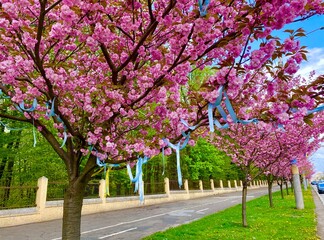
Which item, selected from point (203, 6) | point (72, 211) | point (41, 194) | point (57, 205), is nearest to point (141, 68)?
point (203, 6)

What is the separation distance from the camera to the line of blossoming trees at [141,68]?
10.7ft

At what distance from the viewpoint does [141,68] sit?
472cm

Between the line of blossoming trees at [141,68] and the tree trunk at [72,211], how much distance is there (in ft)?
0.05

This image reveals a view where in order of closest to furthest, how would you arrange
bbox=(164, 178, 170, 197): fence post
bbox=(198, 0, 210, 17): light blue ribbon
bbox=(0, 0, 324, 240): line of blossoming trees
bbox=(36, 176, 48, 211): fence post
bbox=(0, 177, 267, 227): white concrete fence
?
bbox=(198, 0, 210, 17): light blue ribbon → bbox=(0, 0, 324, 240): line of blossoming trees → bbox=(0, 177, 267, 227): white concrete fence → bbox=(36, 176, 48, 211): fence post → bbox=(164, 178, 170, 197): fence post

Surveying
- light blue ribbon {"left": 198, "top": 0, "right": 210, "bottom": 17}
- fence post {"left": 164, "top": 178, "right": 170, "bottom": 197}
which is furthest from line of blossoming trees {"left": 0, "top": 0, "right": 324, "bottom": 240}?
fence post {"left": 164, "top": 178, "right": 170, "bottom": 197}

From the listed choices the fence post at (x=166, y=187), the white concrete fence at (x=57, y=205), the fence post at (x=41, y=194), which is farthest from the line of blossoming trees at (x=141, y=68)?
the fence post at (x=166, y=187)

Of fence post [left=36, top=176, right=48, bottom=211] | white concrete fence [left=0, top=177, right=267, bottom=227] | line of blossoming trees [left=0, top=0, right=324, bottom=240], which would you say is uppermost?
line of blossoming trees [left=0, top=0, right=324, bottom=240]

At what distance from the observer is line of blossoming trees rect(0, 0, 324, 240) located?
10.7 feet

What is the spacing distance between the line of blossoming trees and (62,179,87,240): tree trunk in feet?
0.05

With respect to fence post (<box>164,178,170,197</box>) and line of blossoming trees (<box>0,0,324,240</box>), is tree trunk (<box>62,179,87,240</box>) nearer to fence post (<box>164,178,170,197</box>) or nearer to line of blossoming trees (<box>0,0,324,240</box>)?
line of blossoming trees (<box>0,0,324,240</box>)

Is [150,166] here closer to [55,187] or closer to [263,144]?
[55,187]

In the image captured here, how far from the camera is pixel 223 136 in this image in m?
13.4

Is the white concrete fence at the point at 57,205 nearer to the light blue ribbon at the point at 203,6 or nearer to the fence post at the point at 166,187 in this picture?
the fence post at the point at 166,187

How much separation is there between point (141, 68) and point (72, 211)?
2.51 meters
